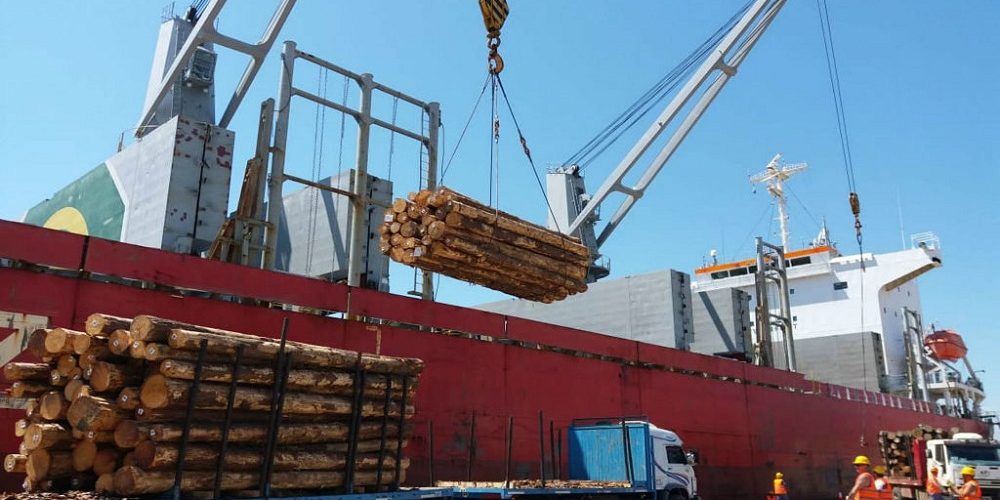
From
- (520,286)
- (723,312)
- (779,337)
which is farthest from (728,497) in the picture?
(779,337)

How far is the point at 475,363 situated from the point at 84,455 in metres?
8.60

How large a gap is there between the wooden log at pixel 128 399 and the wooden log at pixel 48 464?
2.42 ft

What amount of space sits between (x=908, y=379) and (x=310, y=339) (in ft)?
113

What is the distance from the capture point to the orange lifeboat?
38.8 meters

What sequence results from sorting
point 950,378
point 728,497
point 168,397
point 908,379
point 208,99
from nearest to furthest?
point 168,397 → point 208,99 → point 728,497 → point 908,379 → point 950,378

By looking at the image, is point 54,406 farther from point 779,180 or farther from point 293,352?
point 779,180

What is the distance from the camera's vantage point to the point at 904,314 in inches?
1483

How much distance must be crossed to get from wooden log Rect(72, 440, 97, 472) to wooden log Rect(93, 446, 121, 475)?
4cm

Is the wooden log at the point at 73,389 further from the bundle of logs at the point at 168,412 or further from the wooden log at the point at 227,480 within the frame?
the wooden log at the point at 227,480

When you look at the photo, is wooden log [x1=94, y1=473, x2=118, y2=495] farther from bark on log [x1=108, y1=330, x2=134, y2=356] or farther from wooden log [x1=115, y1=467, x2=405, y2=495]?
bark on log [x1=108, y1=330, x2=134, y2=356]

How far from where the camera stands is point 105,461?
653 cm

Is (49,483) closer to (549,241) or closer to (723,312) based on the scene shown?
(549,241)

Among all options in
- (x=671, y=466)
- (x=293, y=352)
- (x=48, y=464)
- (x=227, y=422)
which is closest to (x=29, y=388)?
(x=48, y=464)

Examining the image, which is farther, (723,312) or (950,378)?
(950,378)
